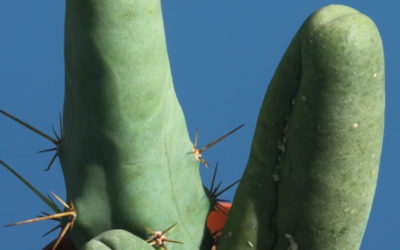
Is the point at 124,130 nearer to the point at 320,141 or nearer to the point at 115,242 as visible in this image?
the point at 115,242

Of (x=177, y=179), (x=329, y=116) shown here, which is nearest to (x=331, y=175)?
(x=329, y=116)

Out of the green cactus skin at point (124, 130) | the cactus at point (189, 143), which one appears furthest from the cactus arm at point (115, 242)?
the green cactus skin at point (124, 130)

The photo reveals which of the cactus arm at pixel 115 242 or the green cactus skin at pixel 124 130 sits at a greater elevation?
the green cactus skin at pixel 124 130

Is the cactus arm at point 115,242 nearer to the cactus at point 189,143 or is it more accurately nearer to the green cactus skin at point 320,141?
the cactus at point 189,143

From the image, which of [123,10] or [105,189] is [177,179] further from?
[123,10]

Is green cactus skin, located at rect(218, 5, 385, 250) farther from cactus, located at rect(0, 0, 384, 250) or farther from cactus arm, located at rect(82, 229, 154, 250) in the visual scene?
cactus arm, located at rect(82, 229, 154, 250)

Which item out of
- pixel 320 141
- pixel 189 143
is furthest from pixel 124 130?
pixel 320 141
